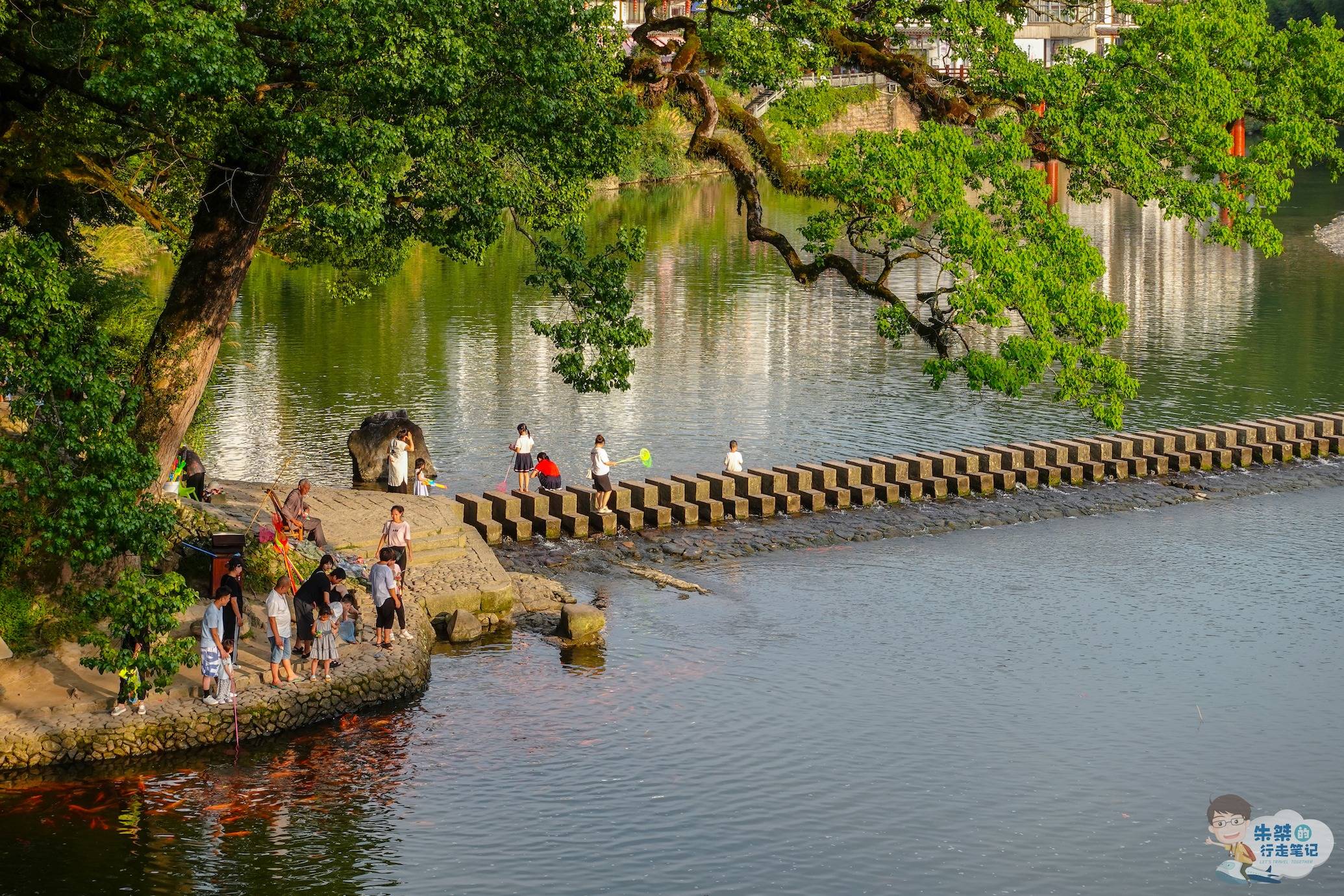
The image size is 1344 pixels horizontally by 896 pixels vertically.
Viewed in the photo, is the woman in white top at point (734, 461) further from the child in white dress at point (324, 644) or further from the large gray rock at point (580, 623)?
the child in white dress at point (324, 644)

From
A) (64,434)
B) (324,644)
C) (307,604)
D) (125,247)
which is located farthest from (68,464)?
(125,247)

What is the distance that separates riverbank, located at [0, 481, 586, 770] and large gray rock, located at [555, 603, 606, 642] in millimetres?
1388

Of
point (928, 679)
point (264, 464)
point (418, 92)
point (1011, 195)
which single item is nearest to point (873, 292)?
point (1011, 195)

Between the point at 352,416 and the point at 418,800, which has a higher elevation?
the point at 352,416

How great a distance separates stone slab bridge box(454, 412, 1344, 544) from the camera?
126 feet

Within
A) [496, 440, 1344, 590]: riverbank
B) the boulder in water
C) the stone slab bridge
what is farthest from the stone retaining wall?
the boulder in water

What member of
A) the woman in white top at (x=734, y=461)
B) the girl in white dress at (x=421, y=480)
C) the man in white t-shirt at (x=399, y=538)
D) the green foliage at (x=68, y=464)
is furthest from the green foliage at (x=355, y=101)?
the woman in white top at (x=734, y=461)

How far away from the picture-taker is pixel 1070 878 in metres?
21.9

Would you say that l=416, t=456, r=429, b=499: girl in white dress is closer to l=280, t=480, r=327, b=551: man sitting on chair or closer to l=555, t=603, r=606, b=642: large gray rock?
l=280, t=480, r=327, b=551: man sitting on chair

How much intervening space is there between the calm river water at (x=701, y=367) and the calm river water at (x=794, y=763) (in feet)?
46.1

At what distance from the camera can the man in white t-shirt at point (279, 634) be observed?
88.7ft

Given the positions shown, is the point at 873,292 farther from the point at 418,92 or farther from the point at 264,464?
the point at 264,464

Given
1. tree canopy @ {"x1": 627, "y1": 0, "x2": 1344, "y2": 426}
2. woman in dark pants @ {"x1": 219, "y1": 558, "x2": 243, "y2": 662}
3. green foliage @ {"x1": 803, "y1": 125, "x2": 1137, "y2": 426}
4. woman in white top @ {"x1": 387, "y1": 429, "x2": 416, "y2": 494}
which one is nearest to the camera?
woman in dark pants @ {"x1": 219, "y1": 558, "x2": 243, "y2": 662}

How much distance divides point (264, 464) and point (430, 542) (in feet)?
41.5
